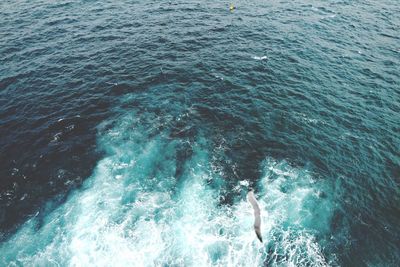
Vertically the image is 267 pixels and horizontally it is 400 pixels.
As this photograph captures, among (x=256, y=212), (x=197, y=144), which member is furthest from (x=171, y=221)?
(x=197, y=144)

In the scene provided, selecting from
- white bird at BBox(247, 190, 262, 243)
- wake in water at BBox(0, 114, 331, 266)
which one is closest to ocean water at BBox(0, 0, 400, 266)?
wake in water at BBox(0, 114, 331, 266)

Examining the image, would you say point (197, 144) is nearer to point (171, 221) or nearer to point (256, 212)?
point (171, 221)

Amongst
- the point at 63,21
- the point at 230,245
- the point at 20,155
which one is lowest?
the point at 230,245

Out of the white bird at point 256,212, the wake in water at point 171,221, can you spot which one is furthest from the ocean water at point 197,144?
the white bird at point 256,212

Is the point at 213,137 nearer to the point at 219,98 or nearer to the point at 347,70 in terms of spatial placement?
the point at 219,98

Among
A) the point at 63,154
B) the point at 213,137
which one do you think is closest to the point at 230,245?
the point at 213,137

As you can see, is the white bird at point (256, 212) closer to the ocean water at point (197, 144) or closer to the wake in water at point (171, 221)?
the wake in water at point (171, 221)
